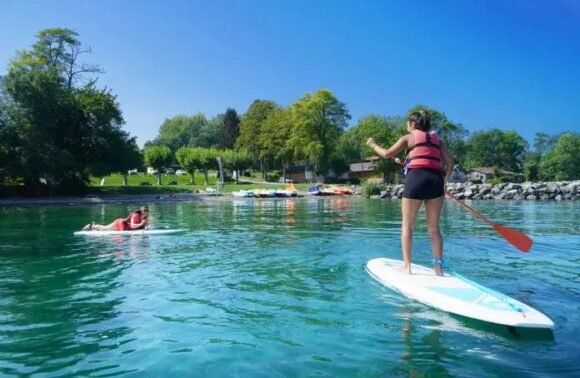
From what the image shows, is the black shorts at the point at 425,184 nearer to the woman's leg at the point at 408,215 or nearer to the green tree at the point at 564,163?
the woman's leg at the point at 408,215

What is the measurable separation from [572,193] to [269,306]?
172 feet

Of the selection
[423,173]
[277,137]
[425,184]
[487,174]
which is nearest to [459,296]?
[425,184]

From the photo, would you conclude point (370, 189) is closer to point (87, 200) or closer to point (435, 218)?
point (87, 200)

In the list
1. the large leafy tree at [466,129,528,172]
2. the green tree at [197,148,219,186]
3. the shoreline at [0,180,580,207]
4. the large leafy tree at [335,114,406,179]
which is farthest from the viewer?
the large leafy tree at [466,129,528,172]

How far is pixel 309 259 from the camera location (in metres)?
11.0

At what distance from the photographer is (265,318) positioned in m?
6.28

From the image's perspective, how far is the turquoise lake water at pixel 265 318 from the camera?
4.72 metres

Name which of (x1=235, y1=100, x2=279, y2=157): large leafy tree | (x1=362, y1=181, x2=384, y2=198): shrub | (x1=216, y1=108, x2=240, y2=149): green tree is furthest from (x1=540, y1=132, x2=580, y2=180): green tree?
(x1=216, y1=108, x2=240, y2=149): green tree

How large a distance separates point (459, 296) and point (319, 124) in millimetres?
81237

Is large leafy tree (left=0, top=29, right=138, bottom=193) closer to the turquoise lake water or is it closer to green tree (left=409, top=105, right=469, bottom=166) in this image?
the turquoise lake water

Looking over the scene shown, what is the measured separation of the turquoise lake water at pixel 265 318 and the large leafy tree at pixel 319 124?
73746 millimetres

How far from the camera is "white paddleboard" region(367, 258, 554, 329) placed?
5.43 m

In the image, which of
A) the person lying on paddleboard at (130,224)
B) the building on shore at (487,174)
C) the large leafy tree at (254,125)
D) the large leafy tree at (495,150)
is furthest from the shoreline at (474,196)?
the large leafy tree at (495,150)

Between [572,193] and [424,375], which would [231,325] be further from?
[572,193]
